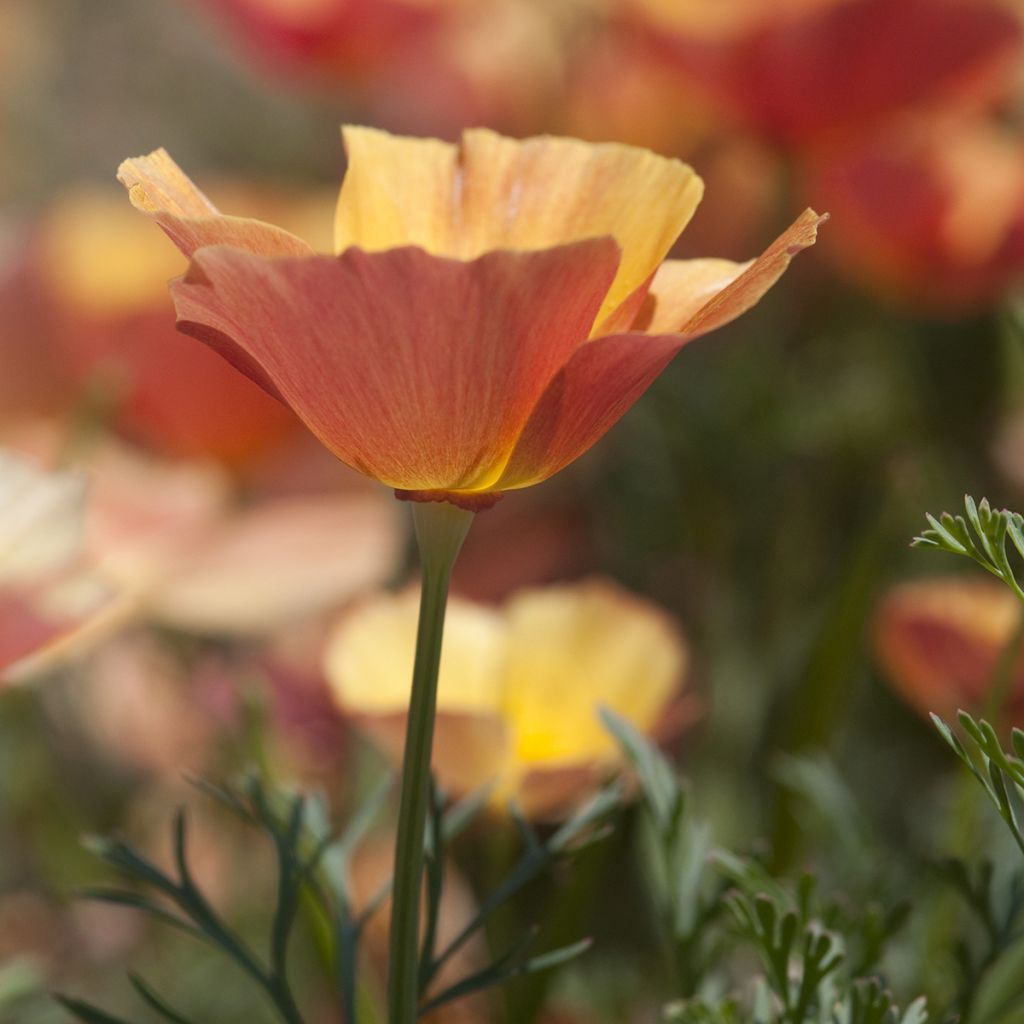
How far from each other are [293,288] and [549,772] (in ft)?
0.71

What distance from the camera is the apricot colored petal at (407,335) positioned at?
8.6 inches

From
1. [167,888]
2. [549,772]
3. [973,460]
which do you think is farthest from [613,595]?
[973,460]

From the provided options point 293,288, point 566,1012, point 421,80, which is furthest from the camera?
point 421,80

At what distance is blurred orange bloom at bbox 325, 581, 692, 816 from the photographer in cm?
41

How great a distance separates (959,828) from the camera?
38 cm

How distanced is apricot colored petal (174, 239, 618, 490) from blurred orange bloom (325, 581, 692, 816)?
165mm

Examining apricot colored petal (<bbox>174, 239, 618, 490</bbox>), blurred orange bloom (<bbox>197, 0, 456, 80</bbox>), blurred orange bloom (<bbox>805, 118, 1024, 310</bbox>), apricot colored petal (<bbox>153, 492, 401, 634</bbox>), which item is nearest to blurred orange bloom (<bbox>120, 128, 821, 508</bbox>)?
apricot colored petal (<bbox>174, 239, 618, 490</bbox>)

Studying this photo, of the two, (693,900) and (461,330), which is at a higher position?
(461,330)

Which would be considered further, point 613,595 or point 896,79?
point 896,79

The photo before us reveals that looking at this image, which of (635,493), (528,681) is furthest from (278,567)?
(635,493)

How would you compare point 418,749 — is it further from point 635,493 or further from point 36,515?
point 635,493

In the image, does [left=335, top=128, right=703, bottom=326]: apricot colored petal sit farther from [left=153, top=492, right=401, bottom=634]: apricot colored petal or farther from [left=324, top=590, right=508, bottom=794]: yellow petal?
[left=153, top=492, right=401, bottom=634]: apricot colored petal

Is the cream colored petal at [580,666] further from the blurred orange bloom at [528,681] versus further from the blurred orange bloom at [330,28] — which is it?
the blurred orange bloom at [330,28]

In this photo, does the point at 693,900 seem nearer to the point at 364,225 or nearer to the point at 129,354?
the point at 364,225
